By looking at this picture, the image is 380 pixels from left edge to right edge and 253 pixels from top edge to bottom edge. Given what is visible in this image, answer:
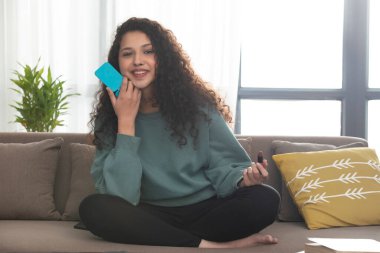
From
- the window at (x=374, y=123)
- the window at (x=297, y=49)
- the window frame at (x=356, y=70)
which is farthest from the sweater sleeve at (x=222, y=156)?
the window at (x=374, y=123)

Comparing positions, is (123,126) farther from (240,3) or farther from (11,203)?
(240,3)

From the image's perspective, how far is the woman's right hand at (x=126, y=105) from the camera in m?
2.35

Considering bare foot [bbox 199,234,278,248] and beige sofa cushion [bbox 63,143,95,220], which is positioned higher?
beige sofa cushion [bbox 63,143,95,220]

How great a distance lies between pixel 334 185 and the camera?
97.5 inches

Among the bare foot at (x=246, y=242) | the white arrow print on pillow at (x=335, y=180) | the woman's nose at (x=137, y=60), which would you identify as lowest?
the bare foot at (x=246, y=242)

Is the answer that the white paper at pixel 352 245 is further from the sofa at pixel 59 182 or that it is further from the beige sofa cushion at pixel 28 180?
the beige sofa cushion at pixel 28 180

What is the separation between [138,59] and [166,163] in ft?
1.34

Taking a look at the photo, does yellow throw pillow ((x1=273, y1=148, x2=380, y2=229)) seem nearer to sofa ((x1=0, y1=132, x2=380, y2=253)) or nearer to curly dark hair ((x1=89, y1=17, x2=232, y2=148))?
sofa ((x1=0, y1=132, x2=380, y2=253))

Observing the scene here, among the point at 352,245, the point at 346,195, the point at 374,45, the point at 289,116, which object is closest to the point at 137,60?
the point at 346,195

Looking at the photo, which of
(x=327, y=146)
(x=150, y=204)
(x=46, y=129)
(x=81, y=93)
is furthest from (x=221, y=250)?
(x=81, y=93)

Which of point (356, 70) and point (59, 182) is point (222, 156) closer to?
point (59, 182)

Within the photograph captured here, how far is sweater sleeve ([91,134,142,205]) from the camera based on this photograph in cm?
229

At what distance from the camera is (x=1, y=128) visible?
172 inches

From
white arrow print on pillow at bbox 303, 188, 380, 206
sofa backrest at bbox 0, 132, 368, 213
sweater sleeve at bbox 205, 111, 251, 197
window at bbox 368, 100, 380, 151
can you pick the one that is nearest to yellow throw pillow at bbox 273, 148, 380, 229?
white arrow print on pillow at bbox 303, 188, 380, 206
